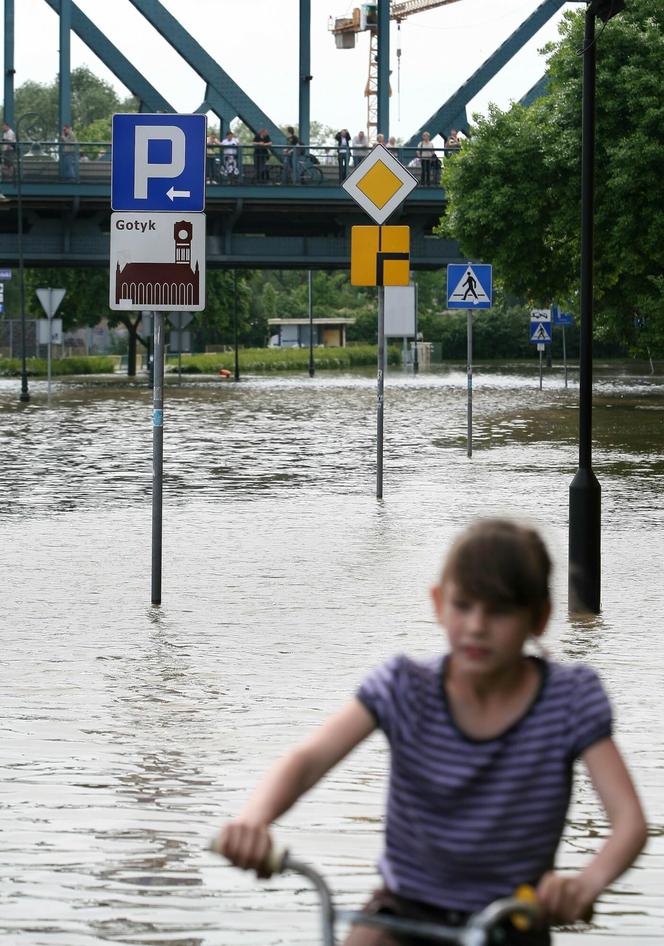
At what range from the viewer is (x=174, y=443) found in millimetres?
30016

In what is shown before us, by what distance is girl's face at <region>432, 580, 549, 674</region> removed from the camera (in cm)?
279

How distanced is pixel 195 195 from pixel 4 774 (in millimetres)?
4875

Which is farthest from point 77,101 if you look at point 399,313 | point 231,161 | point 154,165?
point 154,165

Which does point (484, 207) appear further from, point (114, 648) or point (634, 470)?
point (114, 648)

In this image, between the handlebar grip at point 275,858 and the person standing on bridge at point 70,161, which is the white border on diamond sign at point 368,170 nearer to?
the handlebar grip at point 275,858

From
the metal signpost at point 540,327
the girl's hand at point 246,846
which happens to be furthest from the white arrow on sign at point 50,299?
the girl's hand at point 246,846

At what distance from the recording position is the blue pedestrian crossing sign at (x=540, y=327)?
176 feet

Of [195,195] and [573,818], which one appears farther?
[195,195]

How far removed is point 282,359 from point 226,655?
87774 millimetres

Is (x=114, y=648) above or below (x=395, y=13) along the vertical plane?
below

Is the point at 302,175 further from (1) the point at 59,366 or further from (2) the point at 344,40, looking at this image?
(2) the point at 344,40

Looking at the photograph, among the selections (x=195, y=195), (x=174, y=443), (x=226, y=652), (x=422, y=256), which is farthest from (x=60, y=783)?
(x=422, y=256)

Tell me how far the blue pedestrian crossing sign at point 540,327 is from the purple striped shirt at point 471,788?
5080 cm

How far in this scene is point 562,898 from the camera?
264 cm
